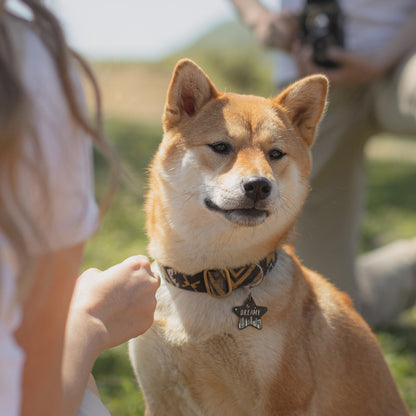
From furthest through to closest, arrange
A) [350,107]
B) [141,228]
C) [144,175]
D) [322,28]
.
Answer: [144,175]
[141,228]
[350,107]
[322,28]

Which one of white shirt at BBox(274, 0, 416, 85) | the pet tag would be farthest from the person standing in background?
the pet tag

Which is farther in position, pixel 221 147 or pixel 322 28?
pixel 322 28

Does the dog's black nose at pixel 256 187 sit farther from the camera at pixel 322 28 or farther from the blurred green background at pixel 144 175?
the camera at pixel 322 28

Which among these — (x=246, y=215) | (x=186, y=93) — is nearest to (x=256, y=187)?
(x=246, y=215)

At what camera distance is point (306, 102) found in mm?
2297

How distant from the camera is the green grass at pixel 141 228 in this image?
2994 millimetres

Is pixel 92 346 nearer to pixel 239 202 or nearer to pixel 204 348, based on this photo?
pixel 204 348

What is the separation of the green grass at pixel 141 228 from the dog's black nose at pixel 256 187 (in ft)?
1.45

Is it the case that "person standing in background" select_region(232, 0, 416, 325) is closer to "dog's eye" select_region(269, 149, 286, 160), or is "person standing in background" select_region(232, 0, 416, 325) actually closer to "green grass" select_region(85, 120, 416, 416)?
"green grass" select_region(85, 120, 416, 416)

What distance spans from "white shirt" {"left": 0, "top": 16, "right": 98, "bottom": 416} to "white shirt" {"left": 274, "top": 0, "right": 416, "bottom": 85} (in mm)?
2692

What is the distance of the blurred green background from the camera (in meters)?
3.17

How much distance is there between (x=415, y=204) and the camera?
6.88 metres

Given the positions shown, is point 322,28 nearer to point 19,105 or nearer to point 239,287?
point 239,287

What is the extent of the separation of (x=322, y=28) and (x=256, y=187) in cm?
164
